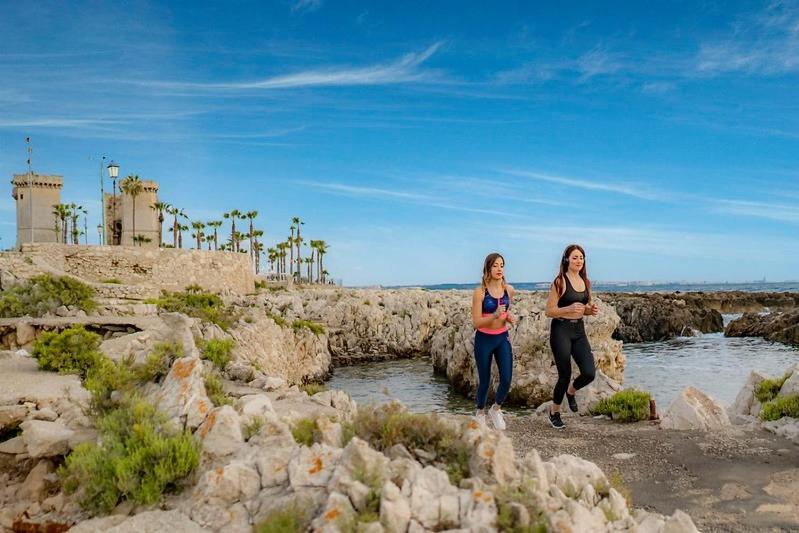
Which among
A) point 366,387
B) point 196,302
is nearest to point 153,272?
point 196,302

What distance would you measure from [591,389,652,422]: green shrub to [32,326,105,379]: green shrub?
1023cm

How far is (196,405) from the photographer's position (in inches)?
270

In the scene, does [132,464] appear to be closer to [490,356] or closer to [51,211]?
[490,356]

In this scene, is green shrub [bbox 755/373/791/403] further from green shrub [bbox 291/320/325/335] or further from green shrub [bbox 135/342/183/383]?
green shrub [bbox 291/320/325/335]

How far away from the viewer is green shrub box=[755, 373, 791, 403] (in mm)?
11250

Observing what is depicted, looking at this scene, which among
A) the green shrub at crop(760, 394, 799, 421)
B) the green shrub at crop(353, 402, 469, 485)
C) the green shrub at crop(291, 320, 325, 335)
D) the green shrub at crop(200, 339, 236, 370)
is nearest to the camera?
the green shrub at crop(353, 402, 469, 485)

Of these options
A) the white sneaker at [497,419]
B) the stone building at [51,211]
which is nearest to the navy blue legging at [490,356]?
the white sneaker at [497,419]

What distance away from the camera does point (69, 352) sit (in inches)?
491

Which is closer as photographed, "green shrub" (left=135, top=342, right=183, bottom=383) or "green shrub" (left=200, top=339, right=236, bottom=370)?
"green shrub" (left=135, top=342, right=183, bottom=383)

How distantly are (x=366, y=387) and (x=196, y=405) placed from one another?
24.7 m

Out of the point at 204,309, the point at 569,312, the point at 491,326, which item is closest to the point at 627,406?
the point at 569,312

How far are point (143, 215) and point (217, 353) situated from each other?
7064cm

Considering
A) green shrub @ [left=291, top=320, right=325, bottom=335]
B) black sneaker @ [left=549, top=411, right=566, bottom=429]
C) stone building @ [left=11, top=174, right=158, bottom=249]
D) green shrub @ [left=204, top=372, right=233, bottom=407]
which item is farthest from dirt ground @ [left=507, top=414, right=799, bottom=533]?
stone building @ [left=11, top=174, right=158, bottom=249]

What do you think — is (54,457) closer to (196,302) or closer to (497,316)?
(497,316)
